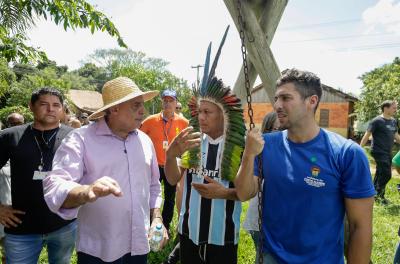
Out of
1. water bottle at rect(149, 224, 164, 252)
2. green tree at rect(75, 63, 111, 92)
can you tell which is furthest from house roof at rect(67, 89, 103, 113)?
water bottle at rect(149, 224, 164, 252)

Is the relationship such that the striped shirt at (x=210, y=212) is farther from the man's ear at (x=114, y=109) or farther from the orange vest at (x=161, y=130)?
the orange vest at (x=161, y=130)

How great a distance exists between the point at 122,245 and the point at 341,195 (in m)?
1.50

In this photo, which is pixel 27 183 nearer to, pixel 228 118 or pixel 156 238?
pixel 156 238

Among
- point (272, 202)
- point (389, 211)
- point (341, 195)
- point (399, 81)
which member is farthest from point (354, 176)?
point (399, 81)

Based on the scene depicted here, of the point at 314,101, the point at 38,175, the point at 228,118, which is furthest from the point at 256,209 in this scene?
the point at 38,175

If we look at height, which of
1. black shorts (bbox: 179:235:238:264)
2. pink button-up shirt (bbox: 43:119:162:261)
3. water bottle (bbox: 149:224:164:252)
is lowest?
black shorts (bbox: 179:235:238:264)

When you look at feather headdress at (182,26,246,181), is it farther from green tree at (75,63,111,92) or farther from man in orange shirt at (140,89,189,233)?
green tree at (75,63,111,92)

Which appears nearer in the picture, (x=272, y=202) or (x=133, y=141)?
(x=272, y=202)

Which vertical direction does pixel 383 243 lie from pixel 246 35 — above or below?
below

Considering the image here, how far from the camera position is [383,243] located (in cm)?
467

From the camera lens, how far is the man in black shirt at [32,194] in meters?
2.59

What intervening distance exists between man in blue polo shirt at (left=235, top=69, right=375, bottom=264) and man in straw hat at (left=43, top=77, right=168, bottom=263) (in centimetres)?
77

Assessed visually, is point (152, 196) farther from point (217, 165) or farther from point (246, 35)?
point (246, 35)

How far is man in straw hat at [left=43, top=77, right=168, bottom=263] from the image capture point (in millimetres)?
2104
